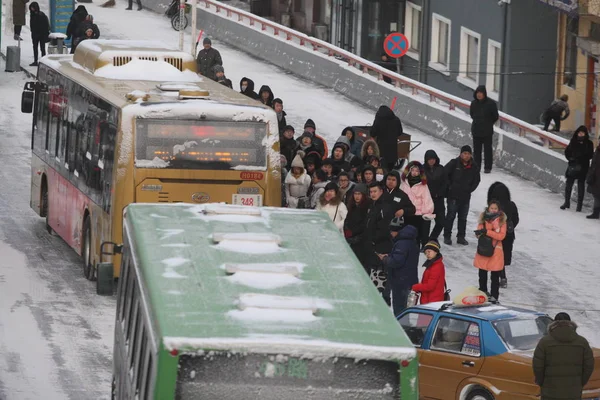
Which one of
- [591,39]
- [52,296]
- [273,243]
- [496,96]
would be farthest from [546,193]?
[273,243]

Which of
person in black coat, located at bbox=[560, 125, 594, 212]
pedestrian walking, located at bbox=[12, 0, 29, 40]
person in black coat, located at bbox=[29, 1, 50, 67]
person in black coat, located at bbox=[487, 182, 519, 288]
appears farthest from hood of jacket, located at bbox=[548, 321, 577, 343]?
pedestrian walking, located at bbox=[12, 0, 29, 40]

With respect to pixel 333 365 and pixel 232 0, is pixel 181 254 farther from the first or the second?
pixel 232 0

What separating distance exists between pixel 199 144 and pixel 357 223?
7.39 feet

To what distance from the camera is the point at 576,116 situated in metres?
41.4

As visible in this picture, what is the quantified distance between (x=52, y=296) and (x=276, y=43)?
23784 mm

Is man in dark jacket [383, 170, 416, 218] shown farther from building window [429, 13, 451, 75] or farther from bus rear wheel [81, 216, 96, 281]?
building window [429, 13, 451, 75]

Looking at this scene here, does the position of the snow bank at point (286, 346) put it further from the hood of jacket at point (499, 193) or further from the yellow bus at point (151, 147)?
the hood of jacket at point (499, 193)

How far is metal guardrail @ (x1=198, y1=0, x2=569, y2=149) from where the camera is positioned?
31.7 metres

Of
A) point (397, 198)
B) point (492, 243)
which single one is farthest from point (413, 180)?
point (492, 243)

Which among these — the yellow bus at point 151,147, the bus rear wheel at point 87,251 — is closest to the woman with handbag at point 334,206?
the yellow bus at point 151,147

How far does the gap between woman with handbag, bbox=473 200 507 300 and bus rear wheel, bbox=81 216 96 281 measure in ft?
17.3

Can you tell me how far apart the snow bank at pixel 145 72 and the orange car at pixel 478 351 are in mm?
7944

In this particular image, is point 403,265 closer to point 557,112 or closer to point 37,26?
point 557,112

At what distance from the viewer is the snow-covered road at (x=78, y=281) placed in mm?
17933
